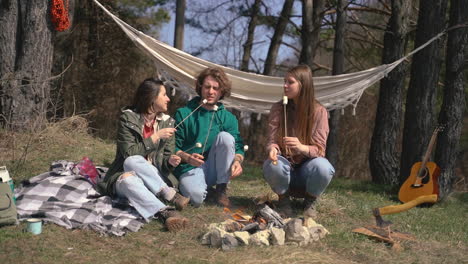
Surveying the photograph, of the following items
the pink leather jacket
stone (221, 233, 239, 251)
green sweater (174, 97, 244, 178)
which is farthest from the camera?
green sweater (174, 97, 244, 178)

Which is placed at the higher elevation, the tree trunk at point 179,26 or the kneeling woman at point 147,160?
the tree trunk at point 179,26

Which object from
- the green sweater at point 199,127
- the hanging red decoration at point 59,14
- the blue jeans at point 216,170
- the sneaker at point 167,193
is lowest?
the sneaker at point 167,193

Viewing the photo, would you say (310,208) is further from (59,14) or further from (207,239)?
(59,14)

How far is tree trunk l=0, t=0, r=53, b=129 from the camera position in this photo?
4.52m

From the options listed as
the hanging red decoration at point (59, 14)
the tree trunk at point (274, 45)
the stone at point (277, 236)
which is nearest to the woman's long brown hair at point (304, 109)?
the stone at point (277, 236)

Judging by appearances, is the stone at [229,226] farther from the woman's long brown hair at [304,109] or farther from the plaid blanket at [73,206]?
the woman's long brown hair at [304,109]

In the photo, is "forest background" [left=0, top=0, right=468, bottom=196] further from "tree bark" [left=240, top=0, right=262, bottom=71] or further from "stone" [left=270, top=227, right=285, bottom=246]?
"stone" [left=270, top=227, right=285, bottom=246]

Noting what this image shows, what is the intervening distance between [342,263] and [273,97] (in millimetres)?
2099

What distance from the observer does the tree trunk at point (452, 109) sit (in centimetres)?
406

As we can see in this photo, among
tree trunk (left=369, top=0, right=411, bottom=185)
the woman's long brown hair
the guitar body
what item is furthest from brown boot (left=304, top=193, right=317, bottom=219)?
tree trunk (left=369, top=0, right=411, bottom=185)

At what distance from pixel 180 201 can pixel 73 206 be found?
0.57m

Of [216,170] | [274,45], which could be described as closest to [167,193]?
[216,170]

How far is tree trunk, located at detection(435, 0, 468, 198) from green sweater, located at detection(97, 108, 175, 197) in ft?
7.76

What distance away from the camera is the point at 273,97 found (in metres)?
4.13
